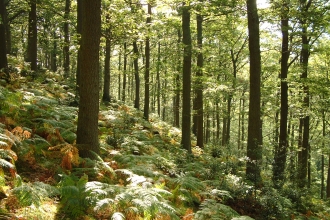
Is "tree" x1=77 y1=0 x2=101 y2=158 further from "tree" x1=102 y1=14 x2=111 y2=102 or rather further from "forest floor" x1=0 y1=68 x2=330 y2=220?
"tree" x1=102 y1=14 x2=111 y2=102

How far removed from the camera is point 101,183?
17.3ft

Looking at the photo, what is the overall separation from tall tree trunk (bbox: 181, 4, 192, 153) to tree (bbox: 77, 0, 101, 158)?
559 cm

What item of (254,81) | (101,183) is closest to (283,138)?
(254,81)

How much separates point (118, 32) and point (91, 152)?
9107 mm

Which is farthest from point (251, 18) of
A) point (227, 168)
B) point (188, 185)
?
point (188, 185)

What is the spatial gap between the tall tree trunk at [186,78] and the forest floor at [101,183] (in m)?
1.59

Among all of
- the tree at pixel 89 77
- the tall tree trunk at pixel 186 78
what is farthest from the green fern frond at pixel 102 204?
the tall tree trunk at pixel 186 78

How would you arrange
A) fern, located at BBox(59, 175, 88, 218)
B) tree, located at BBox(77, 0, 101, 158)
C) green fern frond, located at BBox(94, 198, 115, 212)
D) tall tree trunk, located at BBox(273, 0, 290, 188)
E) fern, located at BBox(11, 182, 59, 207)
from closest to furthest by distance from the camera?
1. fern, located at BBox(11, 182, 59, 207)
2. green fern frond, located at BBox(94, 198, 115, 212)
3. fern, located at BBox(59, 175, 88, 218)
4. tree, located at BBox(77, 0, 101, 158)
5. tall tree trunk, located at BBox(273, 0, 290, 188)

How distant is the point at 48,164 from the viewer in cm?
650

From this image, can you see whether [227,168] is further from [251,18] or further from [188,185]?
[251,18]

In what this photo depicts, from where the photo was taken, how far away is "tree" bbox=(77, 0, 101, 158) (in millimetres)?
6797

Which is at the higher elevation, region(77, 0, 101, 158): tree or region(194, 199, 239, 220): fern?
region(77, 0, 101, 158): tree

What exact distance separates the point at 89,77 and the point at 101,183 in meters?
2.76

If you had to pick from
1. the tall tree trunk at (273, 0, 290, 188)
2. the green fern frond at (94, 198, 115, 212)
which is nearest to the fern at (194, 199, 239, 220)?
the green fern frond at (94, 198, 115, 212)
